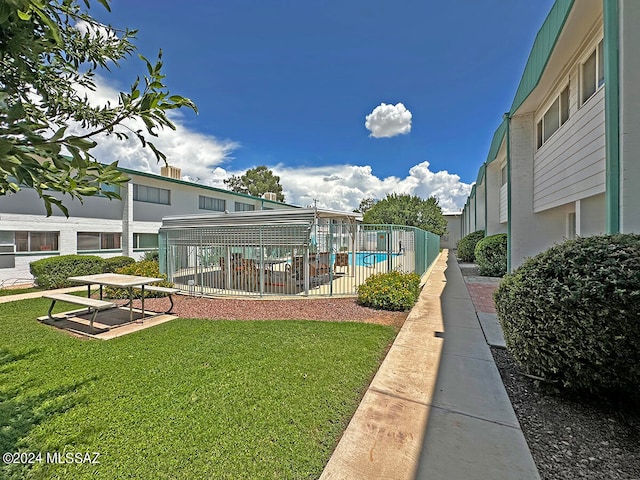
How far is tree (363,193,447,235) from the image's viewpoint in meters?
36.8

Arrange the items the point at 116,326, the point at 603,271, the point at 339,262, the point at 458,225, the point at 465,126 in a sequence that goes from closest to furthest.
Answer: the point at 603,271 < the point at 116,326 < the point at 339,262 < the point at 465,126 < the point at 458,225

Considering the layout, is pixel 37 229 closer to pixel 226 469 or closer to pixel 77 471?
pixel 77 471

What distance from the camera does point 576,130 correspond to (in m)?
6.52

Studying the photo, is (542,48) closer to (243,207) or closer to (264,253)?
(264,253)

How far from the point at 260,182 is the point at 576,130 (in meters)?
52.2

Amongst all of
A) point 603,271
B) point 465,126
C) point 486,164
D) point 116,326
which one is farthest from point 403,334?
point 465,126

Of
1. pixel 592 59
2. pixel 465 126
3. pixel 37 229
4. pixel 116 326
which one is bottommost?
pixel 116 326

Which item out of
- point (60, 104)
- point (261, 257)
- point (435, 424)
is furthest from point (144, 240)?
point (435, 424)

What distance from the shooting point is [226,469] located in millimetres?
2396

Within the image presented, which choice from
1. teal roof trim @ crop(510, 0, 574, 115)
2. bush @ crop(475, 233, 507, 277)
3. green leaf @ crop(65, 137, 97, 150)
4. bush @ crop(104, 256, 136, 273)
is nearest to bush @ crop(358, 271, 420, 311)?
teal roof trim @ crop(510, 0, 574, 115)

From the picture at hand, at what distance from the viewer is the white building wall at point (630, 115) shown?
418 centimetres

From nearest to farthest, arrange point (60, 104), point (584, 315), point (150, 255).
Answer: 1. point (60, 104)
2. point (584, 315)
3. point (150, 255)

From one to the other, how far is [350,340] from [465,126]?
18.9 metres

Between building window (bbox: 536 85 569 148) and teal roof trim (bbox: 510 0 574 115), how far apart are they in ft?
2.48
